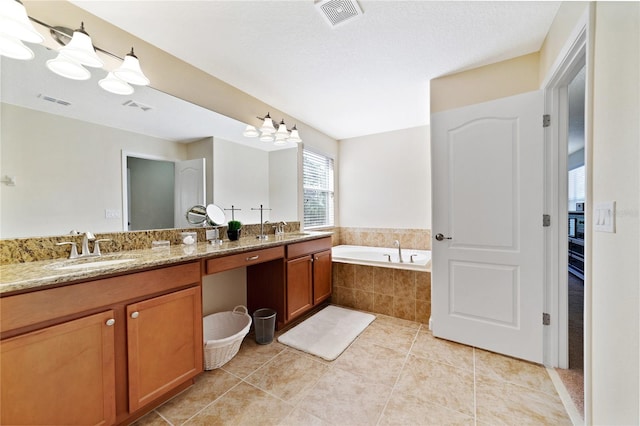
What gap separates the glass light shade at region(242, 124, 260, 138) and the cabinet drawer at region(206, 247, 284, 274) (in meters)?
1.18

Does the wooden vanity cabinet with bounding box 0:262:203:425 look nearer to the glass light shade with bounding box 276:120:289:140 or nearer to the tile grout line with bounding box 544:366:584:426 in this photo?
the glass light shade with bounding box 276:120:289:140

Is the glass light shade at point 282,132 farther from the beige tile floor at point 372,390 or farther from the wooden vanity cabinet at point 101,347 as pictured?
the beige tile floor at point 372,390

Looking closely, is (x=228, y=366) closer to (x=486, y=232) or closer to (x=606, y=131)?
(x=486, y=232)

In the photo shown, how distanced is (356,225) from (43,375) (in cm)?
346

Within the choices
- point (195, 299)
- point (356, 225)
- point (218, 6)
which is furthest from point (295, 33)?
point (356, 225)

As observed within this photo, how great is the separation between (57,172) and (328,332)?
225 cm

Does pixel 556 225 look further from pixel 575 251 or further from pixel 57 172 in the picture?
pixel 57 172

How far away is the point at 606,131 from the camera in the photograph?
96 cm

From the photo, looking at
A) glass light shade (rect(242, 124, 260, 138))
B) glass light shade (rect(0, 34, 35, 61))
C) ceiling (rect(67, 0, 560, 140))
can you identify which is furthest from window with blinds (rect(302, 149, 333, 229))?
glass light shade (rect(0, 34, 35, 61))

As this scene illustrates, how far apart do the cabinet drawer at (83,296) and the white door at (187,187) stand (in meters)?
0.72

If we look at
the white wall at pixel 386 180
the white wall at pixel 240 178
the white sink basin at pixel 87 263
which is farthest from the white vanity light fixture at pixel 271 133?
the white sink basin at pixel 87 263

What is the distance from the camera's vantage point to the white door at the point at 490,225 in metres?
1.80

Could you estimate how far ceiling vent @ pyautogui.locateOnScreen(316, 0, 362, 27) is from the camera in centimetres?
138

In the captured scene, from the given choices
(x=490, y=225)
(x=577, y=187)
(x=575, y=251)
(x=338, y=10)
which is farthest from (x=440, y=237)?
(x=577, y=187)
